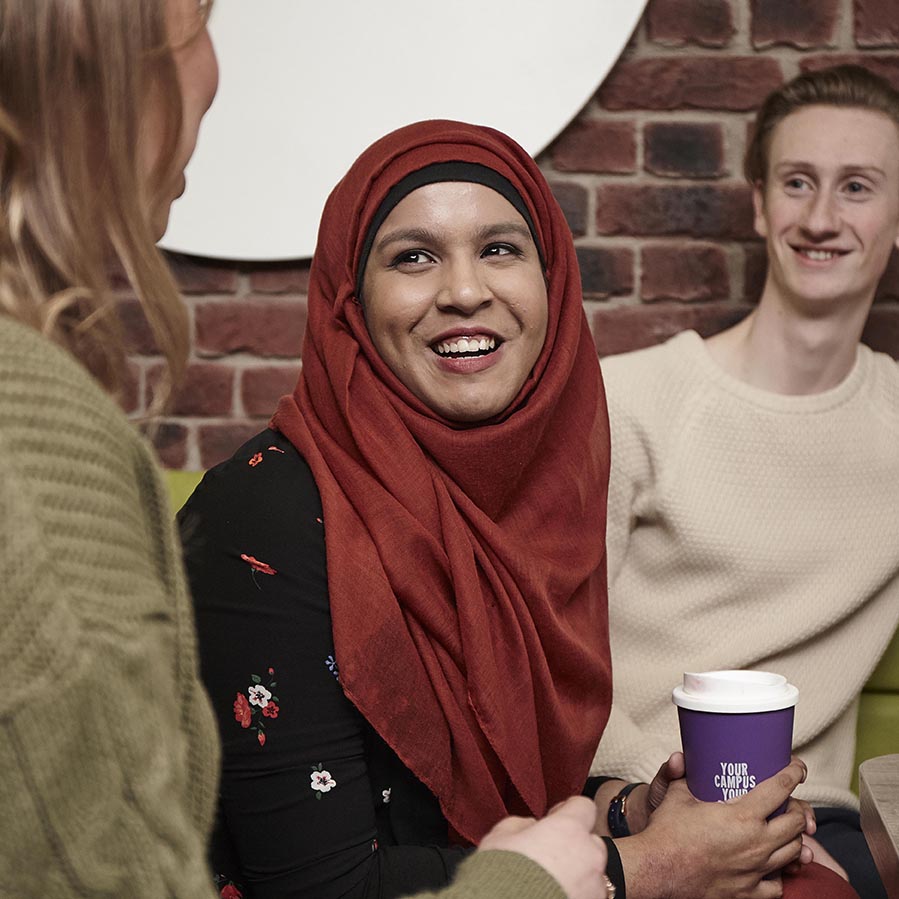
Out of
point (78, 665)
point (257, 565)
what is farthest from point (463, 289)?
point (78, 665)

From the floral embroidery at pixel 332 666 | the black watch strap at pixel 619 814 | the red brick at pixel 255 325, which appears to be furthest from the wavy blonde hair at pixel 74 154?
the red brick at pixel 255 325

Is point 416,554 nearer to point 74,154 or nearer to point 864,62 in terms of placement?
point 74,154

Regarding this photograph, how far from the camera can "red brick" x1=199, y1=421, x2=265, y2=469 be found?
221cm

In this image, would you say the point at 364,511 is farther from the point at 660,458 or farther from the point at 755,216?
the point at 755,216

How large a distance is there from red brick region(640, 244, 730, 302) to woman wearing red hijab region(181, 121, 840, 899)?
24.2 inches

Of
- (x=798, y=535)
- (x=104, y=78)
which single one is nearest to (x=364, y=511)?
(x=104, y=78)

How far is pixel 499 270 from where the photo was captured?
4.98 ft

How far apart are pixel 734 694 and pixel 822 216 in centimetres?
102

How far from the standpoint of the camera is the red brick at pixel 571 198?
7.12 ft

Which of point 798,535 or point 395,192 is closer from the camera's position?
point 395,192

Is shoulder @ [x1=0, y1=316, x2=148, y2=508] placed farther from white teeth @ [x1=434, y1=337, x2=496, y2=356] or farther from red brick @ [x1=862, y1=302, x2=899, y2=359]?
red brick @ [x1=862, y1=302, x2=899, y2=359]

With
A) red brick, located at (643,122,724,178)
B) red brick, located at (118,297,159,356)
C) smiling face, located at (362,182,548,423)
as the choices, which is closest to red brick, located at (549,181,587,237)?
red brick, located at (643,122,724,178)

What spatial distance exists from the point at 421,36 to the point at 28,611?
5.52 feet

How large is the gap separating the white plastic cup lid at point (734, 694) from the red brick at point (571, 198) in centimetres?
110
